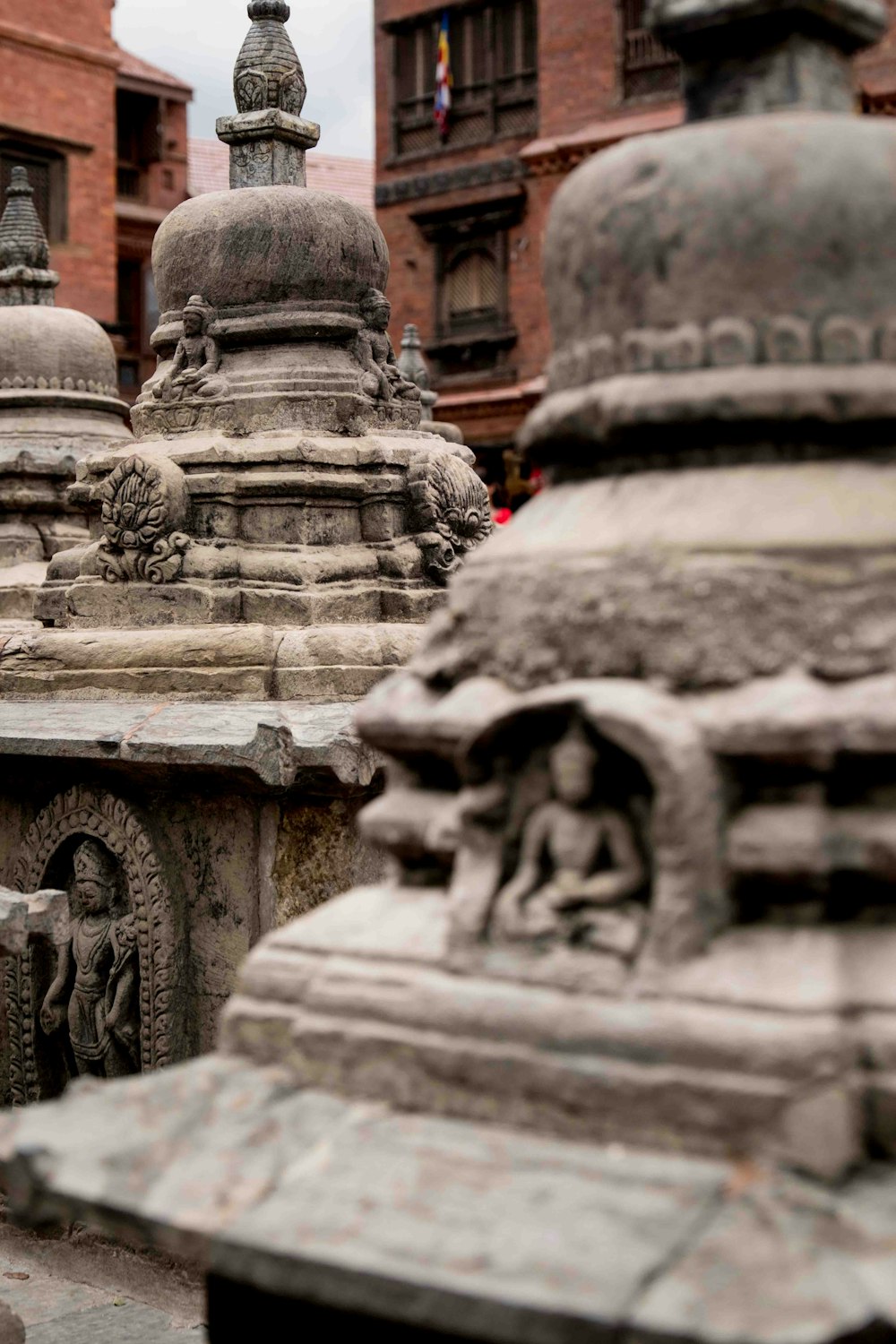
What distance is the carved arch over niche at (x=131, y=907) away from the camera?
206 inches

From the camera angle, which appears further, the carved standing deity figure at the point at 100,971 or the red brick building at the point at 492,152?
the red brick building at the point at 492,152

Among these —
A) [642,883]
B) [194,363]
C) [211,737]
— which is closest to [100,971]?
[211,737]

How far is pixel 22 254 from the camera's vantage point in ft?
32.4

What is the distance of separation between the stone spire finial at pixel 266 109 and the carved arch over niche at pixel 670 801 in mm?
5169

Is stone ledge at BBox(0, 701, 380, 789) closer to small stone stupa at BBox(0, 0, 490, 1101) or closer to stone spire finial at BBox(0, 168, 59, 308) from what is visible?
small stone stupa at BBox(0, 0, 490, 1101)

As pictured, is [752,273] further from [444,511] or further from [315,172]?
[315,172]

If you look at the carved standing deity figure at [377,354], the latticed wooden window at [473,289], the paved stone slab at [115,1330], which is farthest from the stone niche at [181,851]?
the latticed wooden window at [473,289]

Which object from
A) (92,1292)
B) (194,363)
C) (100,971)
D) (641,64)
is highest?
(641,64)

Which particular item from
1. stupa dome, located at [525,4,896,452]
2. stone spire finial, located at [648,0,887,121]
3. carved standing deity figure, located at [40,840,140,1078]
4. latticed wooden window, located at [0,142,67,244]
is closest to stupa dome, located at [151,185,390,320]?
carved standing deity figure, located at [40,840,140,1078]

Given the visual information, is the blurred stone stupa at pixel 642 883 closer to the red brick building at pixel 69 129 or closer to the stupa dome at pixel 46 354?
the stupa dome at pixel 46 354

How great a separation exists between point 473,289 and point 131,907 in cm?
1724

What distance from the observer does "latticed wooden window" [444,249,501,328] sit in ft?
69.8

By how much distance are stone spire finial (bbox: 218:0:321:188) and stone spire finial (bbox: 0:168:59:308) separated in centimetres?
346

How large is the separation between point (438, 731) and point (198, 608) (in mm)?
3670
